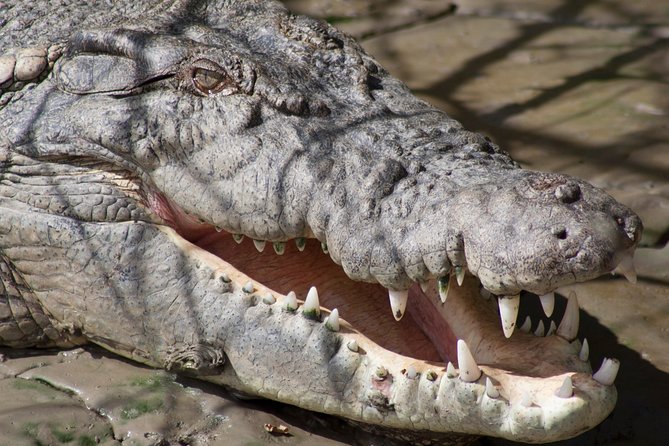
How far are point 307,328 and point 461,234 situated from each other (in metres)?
0.66

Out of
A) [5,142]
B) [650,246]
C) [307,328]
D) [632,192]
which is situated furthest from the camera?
[632,192]

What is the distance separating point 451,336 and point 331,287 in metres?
0.48

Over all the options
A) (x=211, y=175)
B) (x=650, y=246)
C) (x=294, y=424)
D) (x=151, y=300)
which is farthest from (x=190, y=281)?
(x=650, y=246)

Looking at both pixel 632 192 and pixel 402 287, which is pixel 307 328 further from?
pixel 632 192

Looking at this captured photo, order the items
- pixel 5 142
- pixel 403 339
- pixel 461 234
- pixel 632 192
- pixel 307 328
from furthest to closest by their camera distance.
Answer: pixel 632 192, pixel 5 142, pixel 403 339, pixel 307 328, pixel 461 234

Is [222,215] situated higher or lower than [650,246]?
higher

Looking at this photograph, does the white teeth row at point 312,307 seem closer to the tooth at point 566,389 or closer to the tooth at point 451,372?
the tooth at point 451,372

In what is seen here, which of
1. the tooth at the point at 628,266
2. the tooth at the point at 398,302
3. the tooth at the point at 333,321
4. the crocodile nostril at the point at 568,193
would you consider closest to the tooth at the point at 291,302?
the tooth at the point at 333,321

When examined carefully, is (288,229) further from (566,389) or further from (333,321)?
(566,389)

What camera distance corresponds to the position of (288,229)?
10.5 feet

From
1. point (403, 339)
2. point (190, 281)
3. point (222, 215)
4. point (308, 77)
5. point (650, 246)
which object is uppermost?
point (308, 77)

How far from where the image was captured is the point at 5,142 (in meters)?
3.64

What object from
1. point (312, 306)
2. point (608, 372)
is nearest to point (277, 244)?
point (312, 306)

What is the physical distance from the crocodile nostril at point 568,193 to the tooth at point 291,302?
0.95 m
